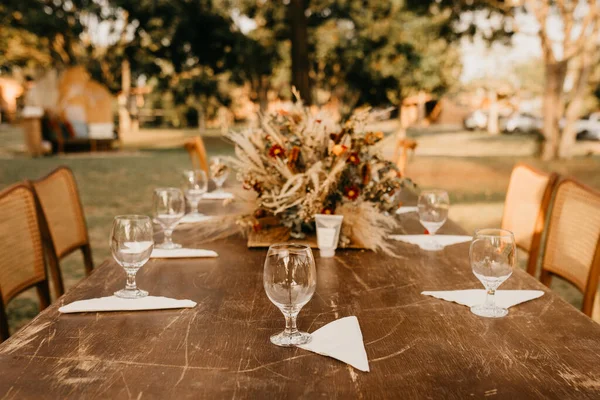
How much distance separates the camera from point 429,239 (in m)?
2.59

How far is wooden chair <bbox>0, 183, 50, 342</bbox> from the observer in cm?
225

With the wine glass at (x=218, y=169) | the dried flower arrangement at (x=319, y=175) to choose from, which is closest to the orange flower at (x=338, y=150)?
the dried flower arrangement at (x=319, y=175)

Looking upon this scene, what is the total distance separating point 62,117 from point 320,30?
31.9ft

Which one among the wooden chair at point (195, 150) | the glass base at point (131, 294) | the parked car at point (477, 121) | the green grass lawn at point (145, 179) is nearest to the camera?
the glass base at point (131, 294)

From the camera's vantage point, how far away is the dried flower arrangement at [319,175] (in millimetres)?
2367

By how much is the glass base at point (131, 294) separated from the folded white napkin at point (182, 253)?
0.45m

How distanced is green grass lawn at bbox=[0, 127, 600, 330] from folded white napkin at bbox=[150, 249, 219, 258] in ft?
8.16

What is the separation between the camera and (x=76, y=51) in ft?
71.1

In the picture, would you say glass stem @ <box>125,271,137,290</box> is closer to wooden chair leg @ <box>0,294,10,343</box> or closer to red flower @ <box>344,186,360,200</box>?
wooden chair leg @ <box>0,294,10,343</box>

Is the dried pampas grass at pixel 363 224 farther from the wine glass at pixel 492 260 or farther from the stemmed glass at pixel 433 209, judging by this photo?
A: the wine glass at pixel 492 260

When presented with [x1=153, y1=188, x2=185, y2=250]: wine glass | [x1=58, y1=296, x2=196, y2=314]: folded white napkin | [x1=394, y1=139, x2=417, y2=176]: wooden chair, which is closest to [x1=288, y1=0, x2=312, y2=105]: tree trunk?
[x1=394, y1=139, x2=417, y2=176]: wooden chair

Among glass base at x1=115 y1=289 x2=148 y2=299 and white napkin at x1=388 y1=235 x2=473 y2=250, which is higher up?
white napkin at x1=388 y1=235 x2=473 y2=250

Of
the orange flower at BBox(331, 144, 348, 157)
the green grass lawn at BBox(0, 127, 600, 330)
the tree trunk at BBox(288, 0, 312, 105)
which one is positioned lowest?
the green grass lawn at BBox(0, 127, 600, 330)

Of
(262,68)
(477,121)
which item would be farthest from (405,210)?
(477,121)
